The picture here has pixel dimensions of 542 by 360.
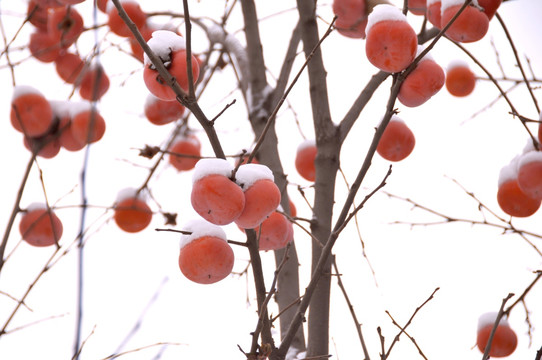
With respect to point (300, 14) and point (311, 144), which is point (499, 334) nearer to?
point (311, 144)

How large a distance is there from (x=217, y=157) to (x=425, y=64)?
2.18 ft

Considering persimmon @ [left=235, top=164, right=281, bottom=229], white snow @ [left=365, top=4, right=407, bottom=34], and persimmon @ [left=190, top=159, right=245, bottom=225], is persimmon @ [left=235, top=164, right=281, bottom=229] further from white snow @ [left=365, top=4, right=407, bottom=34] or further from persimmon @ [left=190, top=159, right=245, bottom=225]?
white snow @ [left=365, top=4, right=407, bottom=34]

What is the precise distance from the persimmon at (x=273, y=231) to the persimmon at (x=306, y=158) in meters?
0.69

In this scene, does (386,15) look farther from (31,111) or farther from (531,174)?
(31,111)

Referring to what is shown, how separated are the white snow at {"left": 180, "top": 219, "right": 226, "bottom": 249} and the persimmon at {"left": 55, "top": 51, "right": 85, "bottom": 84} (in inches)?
52.0

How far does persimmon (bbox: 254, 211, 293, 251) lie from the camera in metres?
1.91

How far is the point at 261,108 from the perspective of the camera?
8.34ft

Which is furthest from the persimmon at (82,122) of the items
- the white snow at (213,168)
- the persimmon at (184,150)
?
the white snow at (213,168)

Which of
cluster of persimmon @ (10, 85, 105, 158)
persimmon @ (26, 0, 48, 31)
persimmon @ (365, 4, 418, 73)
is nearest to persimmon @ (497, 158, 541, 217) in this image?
persimmon @ (365, 4, 418, 73)

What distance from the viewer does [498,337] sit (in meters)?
2.31

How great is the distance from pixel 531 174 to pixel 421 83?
0.80 metres

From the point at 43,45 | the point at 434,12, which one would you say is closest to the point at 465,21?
the point at 434,12

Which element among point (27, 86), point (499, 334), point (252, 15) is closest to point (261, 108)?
point (252, 15)

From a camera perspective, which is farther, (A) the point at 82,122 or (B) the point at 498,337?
(B) the point at 498,337
